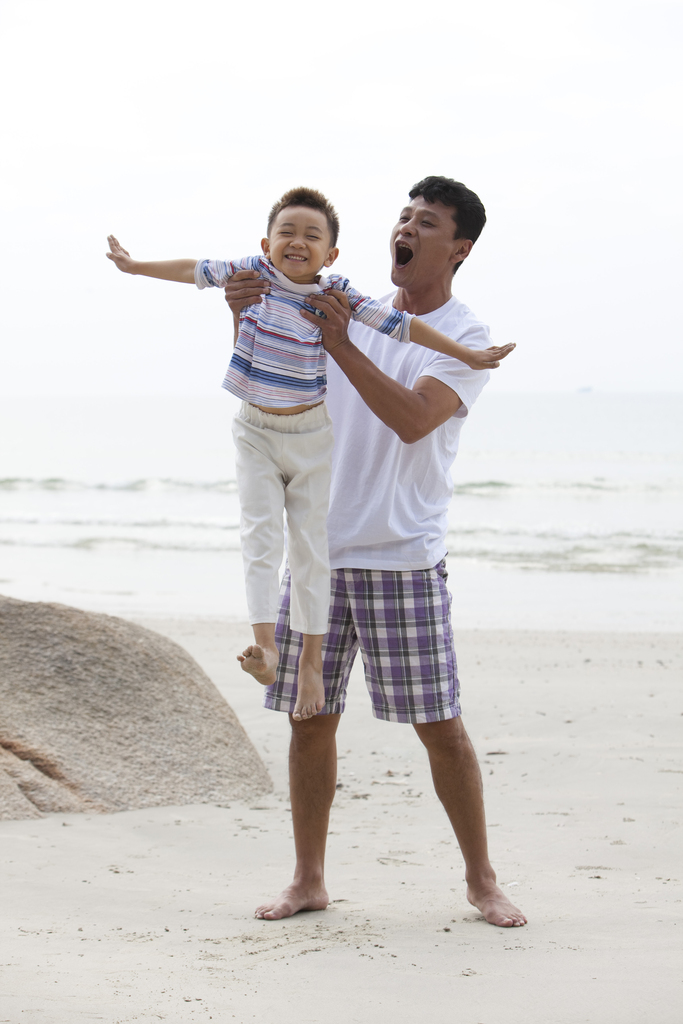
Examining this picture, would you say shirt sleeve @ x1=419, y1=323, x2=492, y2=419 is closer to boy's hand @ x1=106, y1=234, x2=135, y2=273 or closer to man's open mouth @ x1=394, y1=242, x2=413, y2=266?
man's open mouth @ x1=394, y1=242, x2=413, y2=266

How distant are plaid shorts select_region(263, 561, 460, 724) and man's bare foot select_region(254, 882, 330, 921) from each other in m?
0.56

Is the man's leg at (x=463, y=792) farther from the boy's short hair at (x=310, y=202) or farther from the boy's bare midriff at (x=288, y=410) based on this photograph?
the boy's short hair at (x=310, y=202)

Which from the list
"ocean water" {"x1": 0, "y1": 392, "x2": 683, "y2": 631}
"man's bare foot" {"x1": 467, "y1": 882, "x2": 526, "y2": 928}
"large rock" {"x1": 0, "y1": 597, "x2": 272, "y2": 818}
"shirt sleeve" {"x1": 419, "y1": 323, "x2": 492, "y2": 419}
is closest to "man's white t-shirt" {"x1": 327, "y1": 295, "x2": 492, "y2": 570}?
"shirt sleeve" {"x1": 419, "y1": 323, "x2": 492, "y2": 419}

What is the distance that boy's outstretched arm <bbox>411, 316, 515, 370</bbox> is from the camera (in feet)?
9.04

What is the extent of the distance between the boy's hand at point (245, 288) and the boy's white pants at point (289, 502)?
0.99 ft

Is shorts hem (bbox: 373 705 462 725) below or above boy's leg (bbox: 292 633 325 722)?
below

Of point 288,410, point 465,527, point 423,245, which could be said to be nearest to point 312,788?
point 288,410

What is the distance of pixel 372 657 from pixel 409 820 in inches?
60.2

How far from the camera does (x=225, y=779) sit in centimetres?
447

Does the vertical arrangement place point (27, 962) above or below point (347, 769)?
above

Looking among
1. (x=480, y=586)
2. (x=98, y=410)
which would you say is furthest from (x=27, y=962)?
(x=98, y=410)

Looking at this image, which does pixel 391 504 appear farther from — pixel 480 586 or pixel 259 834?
pixel 480 586

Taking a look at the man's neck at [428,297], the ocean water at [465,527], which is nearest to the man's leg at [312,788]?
the man's neck at [428,297]

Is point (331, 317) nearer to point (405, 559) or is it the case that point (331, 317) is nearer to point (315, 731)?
point (405, 559)
